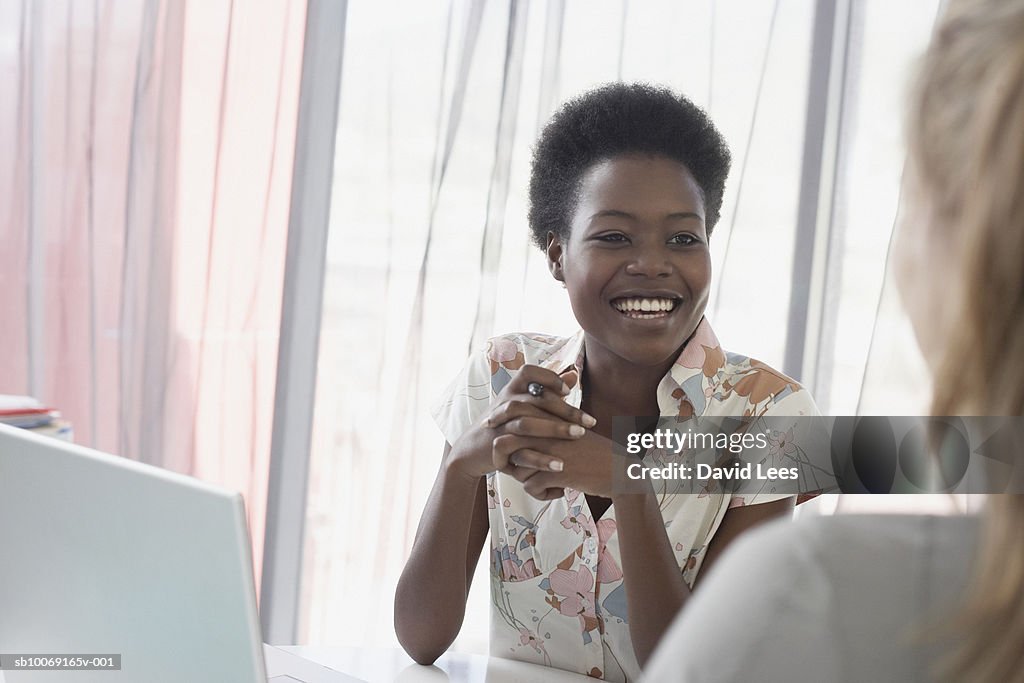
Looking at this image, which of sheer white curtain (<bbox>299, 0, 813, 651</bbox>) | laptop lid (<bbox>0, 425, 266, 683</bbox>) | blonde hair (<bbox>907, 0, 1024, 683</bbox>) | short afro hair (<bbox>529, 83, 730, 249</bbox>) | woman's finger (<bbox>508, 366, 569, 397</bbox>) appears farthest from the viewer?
sheer white curtain (<bbox>299, 0, 813, 651</bbox>)

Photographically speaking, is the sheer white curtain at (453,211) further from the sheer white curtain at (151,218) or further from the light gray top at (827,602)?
the light gray top at (827,602)

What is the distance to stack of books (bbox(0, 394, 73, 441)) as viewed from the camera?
5.29 feet

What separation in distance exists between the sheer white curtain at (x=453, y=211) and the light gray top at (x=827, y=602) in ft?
6.30

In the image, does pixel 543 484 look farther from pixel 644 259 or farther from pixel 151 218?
pixel 151 218

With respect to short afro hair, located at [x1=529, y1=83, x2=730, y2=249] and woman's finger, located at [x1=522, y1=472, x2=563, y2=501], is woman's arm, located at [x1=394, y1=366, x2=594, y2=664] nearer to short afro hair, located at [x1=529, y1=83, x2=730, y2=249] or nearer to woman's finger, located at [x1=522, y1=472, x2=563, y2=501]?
woman's finger, located at [x1=522, y1=472, x2=563, y2=501]

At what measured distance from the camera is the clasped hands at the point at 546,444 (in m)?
1.35

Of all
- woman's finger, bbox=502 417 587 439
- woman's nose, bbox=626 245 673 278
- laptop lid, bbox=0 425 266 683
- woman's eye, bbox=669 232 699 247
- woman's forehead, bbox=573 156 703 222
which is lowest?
laptop lid, bbox=0 425 266 683

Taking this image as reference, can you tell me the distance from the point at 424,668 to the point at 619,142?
856mm

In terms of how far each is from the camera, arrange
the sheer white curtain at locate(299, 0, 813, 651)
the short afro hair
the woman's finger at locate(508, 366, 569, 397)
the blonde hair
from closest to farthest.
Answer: the blonde hair
the woman's finger at locate(508, 366, 569, 397)
the short afro hair
the sheer white curtain at locate(299, 0, 813, 651)

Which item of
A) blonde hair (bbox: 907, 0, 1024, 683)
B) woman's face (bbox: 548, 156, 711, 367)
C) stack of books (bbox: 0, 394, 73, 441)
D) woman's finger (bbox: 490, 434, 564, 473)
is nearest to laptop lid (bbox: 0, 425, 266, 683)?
blonde hair (bbox: 907, 0, 1024, 683)

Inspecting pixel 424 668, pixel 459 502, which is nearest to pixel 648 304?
pixel 459 502

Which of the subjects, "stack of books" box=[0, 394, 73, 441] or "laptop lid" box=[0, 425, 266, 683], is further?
"stack of books" box=[0, 394, 73, 441]

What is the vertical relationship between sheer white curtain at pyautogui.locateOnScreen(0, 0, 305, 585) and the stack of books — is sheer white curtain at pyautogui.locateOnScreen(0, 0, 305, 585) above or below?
above

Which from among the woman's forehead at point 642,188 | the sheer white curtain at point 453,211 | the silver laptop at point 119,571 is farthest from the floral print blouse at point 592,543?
the sheer white curtain at point 453,211
